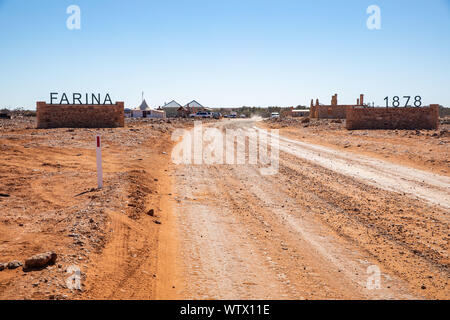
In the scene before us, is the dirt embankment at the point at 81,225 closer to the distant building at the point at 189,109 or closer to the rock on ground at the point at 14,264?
the rock on ground at the point at 14,264

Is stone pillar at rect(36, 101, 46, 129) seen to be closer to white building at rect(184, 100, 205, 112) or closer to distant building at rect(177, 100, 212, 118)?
distant building at rect(177, 100, 212, 118)

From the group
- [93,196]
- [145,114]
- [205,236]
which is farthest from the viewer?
[145,114]

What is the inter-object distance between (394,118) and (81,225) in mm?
31594

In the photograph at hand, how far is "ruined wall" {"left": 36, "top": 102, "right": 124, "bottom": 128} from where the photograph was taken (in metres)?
29.9

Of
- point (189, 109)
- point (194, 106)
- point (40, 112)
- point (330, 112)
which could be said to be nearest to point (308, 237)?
point (40, 112)

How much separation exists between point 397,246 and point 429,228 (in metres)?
1.26

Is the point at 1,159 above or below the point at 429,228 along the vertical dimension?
above

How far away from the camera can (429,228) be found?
678 centimetres

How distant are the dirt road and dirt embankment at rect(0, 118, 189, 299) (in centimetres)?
51

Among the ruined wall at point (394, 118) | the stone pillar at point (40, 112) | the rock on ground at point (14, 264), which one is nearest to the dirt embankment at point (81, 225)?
the rock on ground at point (14, 264)

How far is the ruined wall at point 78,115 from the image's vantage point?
29.9m

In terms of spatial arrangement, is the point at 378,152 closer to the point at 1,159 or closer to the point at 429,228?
the point at 429,228

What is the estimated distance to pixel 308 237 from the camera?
6367mm

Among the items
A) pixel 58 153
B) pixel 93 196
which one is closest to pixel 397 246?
pixel 93 196
